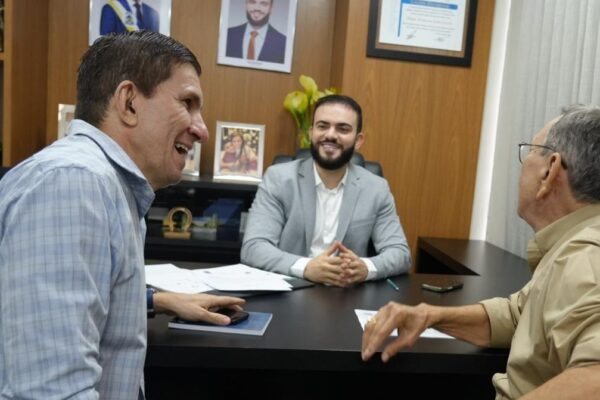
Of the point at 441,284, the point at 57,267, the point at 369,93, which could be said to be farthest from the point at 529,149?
the point at 369,93

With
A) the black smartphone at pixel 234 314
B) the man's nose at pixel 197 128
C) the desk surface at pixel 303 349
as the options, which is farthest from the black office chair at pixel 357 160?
the man's nose at pixel 197 128

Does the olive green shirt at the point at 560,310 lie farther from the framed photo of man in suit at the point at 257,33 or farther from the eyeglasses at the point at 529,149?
the framed photo of man in suit at the point at 257,33

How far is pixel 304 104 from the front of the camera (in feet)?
9.75

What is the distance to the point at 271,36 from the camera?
3.19 meters

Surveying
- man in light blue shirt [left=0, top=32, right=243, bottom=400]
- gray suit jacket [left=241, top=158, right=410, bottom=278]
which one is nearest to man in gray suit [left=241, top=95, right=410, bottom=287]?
gray suit jacket [left=241, top=158, right=410, bottom=278]

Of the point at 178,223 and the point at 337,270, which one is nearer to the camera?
the point at 337,270

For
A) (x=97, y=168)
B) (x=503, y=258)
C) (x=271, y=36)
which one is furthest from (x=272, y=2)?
(x=97, y=168)

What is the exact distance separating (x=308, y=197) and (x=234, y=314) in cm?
102

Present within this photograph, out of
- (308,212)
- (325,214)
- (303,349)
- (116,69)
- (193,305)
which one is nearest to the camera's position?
(116,69)

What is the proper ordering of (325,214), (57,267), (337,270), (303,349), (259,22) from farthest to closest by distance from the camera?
(259,22)
(325,214)
(337,270)
(303,349)
(57,267)

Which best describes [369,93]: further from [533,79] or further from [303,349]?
[303,349]

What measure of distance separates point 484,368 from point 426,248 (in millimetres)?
1798

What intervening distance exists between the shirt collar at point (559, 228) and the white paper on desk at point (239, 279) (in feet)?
2.10

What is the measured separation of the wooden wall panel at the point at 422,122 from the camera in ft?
9.65
